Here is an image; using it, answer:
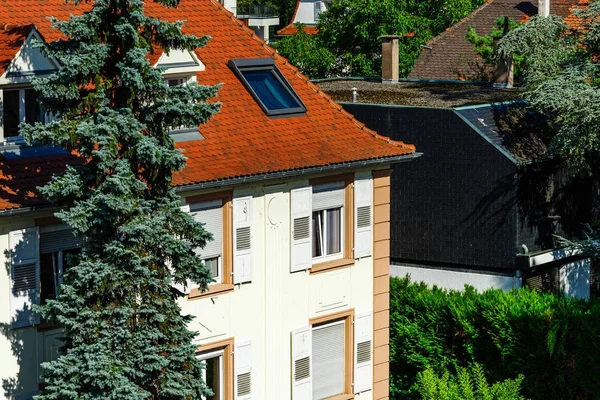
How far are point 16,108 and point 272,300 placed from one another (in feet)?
20.4

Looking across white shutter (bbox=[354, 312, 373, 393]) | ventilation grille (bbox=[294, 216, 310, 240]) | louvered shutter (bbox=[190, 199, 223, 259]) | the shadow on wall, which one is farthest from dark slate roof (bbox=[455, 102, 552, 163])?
the shadow on wall

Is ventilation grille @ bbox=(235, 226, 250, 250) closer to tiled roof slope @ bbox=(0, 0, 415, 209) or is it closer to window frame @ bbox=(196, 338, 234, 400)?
tiled roof slope @ bbox=(0, 0, 415, 209)

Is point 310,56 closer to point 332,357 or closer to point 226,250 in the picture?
point 332,357

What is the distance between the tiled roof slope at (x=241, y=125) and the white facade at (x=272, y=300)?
54cm

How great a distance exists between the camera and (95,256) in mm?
23500

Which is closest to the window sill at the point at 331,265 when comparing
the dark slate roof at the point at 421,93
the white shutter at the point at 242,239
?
the white shutter at the point at 242,239

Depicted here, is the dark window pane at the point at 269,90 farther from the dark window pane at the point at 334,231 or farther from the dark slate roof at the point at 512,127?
the dark slate roof at the point at 512,127

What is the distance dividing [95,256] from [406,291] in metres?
12.8

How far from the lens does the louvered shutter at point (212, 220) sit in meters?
27.6

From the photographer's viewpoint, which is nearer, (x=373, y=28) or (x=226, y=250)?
(x=226, y=250)

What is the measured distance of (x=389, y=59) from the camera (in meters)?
46.9

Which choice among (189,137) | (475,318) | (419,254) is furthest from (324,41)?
(189,137)

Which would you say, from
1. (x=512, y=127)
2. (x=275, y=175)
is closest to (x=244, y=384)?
(x=275, y=175)

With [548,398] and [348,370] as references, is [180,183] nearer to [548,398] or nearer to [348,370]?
[348,370]
